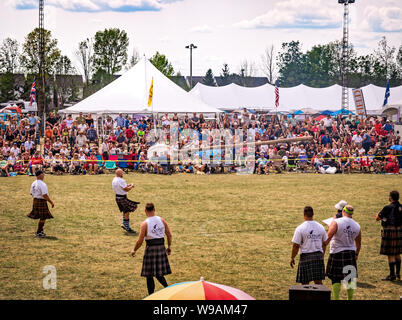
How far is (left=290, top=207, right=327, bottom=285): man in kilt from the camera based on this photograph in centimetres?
662

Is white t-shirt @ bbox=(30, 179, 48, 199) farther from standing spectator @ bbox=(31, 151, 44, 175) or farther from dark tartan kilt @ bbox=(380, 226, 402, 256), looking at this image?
standing spectator @ bbox=(31, 151, 44, 175)

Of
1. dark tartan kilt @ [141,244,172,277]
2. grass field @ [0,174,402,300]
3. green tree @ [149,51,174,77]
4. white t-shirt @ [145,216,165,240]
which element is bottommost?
grass field @ [0,174,402,300]

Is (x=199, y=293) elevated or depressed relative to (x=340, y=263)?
elevated

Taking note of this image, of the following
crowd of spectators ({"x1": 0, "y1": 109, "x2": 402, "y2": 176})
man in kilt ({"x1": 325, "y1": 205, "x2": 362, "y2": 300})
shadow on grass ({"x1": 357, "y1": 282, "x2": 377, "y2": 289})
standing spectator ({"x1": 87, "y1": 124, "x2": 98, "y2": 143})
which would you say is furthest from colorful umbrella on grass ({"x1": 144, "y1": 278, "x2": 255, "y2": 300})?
standing spectator ({"x1": 87, "y1": 124, "x2": 98, "y2": 143})

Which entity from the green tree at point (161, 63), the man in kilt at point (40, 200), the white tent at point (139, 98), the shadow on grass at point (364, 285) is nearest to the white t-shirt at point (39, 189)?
the man in kilt at point (40, 200)

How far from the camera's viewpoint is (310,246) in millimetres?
6633

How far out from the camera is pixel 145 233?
6902 millimetres

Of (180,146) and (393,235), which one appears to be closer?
(393,235)

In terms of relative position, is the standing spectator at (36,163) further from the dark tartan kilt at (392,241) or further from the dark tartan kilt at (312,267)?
the dark tartan kilt at (312,267)

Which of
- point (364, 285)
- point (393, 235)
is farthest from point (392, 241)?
A: point (364, 285)

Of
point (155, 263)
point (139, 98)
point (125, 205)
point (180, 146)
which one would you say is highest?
point (139, 98)

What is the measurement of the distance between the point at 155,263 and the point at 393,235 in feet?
12.0

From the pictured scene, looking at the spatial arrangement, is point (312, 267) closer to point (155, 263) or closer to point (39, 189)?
point (155, 263)

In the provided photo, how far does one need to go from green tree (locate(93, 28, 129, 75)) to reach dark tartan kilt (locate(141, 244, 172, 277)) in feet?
167
